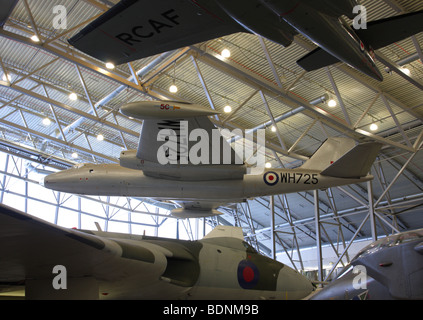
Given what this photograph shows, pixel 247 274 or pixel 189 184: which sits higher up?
pixel 189 184

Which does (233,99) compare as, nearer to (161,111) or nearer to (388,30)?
(161,111)

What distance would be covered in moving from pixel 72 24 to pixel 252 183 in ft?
27.5

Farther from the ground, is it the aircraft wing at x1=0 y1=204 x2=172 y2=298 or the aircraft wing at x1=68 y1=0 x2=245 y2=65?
the aircraft wing at x1=68 y1=0 x2=245 y2=65

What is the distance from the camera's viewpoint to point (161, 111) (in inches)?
345

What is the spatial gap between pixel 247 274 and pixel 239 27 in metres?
4.76

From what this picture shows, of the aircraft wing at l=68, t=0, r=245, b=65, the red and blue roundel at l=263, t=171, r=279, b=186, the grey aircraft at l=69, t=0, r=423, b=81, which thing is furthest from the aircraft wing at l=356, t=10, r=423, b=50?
the red and blue roundel at l=263, t=171, r=279, b=186

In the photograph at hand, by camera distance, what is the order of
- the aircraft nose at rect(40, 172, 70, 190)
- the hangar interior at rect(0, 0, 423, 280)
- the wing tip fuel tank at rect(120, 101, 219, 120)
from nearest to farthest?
the wing tip fuel tank at rect(120, 101, 219, 120) < the aircraft nose at rect(40, 172, 70, 190) < the hangar interior at rect(0, 0, 423, 280)

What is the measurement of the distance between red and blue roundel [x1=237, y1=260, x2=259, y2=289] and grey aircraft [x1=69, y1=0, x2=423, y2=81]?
14.2 ft

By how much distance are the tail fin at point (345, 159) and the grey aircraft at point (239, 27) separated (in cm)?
329

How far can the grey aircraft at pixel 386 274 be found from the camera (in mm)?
3737

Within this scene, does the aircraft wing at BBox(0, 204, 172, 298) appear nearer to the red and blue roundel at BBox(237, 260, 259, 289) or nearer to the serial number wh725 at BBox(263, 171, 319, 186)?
the red and blue roundel at BBox(237, 260, 259, 289)

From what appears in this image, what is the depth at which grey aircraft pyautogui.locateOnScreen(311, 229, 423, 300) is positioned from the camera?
374 cm

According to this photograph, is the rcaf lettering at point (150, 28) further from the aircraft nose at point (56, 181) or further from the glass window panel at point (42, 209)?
the glass window panel at point (42, 209)

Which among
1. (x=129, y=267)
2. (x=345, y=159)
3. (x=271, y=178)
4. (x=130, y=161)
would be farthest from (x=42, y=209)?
(x=129, y=267)
